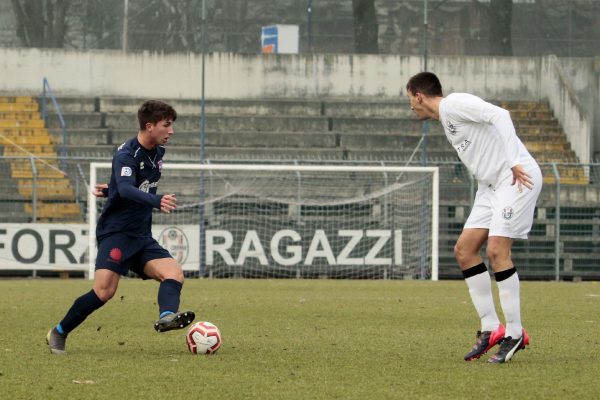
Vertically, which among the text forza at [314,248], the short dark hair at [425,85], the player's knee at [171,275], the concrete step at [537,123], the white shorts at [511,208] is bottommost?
the text forza at [314,248]

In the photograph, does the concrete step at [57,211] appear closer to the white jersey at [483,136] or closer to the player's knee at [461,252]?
the player's knee at [461,252]

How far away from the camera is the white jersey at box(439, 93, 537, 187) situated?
8094 millimetres

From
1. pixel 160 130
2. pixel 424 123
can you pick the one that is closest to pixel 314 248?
pixel 424 123

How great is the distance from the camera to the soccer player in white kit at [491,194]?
8086 mm

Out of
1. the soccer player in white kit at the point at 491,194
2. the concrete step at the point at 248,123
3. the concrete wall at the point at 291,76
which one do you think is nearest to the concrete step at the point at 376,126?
the concrete step at the point at 248,123

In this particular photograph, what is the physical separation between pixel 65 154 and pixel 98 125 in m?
1.56

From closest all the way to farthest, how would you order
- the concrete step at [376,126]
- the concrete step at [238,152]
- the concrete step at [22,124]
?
the concrete step at [238,152] < the concrete step at [22,124] < the concrete step at [376,126]

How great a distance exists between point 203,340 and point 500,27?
1885 centimetres

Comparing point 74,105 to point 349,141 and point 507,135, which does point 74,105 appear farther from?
point 507,135

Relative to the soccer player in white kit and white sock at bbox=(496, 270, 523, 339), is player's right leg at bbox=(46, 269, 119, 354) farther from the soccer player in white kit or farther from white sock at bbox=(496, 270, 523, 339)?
white sock at bbox=(496, 270, 523, 339)

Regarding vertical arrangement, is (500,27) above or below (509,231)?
above

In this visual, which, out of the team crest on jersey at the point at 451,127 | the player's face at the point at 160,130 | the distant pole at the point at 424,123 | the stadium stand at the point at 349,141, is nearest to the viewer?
the team crest on jersey at the point at 451,127

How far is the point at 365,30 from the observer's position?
2645 centimetres

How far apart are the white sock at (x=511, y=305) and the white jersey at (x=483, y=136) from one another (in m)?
0.65
